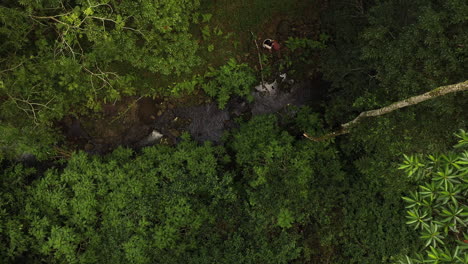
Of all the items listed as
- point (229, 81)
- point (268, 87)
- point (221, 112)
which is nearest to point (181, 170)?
point (221, 112)

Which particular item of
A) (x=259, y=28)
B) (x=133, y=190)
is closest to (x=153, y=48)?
(x=259, y=28)

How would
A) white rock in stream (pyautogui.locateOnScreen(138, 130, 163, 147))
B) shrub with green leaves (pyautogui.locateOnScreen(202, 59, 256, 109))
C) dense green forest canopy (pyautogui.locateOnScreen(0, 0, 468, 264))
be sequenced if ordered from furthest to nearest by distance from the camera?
white rock in stream (pyautogui.locateOnScreen(138, 130, 163, 147)) < shrub with green leaves (pyautogui.locateOnScreen(202, 59, 256, 109)) < dense green forest canopy (pyautogui.locateOnScreen(0, 0, 468, 264))

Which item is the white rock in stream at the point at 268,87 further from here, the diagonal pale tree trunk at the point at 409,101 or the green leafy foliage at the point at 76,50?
the diagonal pale tree trunk at the point at 409,101

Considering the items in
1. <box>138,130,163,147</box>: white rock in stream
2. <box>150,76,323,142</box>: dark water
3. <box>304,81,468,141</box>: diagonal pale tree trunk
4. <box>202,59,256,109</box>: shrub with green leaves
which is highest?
<box>304,81,468,141</box>: diagonal pale tree trunk

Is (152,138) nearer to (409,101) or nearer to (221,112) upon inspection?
(221,112)

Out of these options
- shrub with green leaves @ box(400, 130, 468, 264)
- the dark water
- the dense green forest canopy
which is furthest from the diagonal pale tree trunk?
the dark water

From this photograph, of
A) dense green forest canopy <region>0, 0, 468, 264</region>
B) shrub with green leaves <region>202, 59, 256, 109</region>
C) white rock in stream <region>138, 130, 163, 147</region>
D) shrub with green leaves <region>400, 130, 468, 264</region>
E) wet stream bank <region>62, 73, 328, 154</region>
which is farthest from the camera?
white rock in stream <region>138, 130, 163, 147</region>

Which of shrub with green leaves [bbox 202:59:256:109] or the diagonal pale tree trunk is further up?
the diagonal pale tree trunk

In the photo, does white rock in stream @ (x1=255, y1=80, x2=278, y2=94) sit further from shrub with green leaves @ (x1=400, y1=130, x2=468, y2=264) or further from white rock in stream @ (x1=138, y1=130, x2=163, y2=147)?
shrub with green leaves @ (x1=400, y1=130, x2=468, y2=264)
